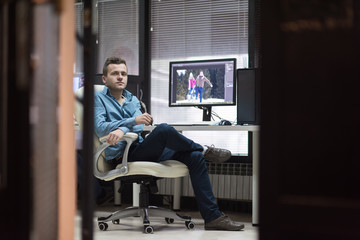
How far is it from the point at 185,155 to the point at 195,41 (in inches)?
60.1

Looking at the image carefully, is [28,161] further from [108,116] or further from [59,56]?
[108,116]

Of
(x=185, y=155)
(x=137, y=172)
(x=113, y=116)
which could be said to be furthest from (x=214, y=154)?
(x=113, y=116)

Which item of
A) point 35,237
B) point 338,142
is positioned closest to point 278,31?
point 338,142

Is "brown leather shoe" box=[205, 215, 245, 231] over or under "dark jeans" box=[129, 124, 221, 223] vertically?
under

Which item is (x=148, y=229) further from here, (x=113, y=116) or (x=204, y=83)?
(x=204, y=83)

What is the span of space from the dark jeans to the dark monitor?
1.61ft

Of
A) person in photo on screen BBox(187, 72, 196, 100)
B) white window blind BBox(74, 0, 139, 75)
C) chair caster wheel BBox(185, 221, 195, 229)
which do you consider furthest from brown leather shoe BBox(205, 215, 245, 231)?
white window blind BBox(74, 0, 139, 75)

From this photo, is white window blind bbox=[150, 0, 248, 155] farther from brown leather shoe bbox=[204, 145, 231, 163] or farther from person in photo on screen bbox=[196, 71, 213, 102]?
brown leather shoe bbox=[204, 145, 231, 163]

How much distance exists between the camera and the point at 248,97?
3596 mm

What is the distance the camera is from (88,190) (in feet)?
5.06

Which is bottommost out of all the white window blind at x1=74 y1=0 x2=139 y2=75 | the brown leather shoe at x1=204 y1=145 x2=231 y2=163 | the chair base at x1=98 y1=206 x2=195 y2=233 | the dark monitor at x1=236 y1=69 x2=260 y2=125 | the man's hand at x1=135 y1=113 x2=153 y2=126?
the chair base at x1=98 y1=206 x2=195 y2=233

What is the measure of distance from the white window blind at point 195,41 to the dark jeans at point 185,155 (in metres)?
1.10

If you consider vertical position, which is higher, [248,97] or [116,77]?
[116,77]

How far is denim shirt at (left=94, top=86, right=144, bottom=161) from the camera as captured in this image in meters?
3.13
